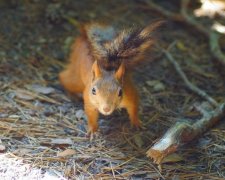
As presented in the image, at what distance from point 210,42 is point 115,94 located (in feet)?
5.40

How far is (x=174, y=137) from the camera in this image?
10.0 feet

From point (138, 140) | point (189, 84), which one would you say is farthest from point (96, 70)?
point (189, 84)

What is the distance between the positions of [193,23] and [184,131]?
1.88m

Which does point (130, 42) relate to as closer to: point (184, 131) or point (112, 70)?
point (112, 70)

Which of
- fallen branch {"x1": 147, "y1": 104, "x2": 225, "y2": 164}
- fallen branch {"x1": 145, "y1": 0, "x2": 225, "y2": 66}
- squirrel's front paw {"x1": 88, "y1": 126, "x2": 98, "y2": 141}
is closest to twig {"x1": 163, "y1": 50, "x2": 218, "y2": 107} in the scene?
fallen branch {"x1": 147, "y1": 104, "x2": 225, "y2": 164}

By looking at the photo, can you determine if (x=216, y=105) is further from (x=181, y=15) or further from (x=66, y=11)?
(x=66, y=11)

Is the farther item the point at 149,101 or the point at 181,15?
the point at 181,15

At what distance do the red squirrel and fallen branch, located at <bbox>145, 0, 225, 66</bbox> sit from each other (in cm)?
111

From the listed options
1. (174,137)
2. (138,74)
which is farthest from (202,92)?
(174,137)

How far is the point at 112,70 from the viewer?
3.40 metres

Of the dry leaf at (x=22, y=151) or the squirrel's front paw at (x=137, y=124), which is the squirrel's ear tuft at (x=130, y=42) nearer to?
the squirrel's front paw at (x=137, y=124)

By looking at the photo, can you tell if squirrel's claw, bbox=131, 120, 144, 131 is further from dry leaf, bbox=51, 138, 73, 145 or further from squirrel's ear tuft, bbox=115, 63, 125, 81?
dry leaf, bbox=51, 138, 73, 145

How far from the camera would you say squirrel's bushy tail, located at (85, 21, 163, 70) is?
11.0 feet

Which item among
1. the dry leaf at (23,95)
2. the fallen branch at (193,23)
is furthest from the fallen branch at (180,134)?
the dry leaf at (23,95)
